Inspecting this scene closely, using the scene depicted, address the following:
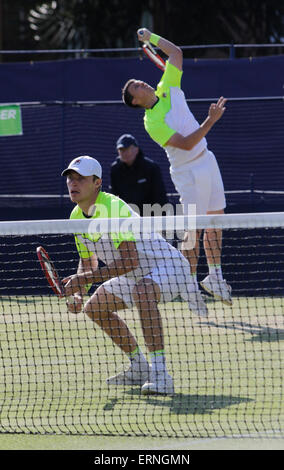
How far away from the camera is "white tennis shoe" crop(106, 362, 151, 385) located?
6633 millimetres

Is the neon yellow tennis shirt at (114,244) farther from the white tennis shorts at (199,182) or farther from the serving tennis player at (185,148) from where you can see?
the white tennis shorts at (199,182)

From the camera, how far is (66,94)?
13094 millimetres

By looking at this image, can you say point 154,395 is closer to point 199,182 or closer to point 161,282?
point 161,282

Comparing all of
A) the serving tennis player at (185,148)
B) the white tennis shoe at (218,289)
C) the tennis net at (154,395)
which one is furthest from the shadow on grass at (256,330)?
the serving tennis player at (185,148)

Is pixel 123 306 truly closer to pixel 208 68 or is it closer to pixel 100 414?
pixel 100 414

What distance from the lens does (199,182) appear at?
8.73 metres

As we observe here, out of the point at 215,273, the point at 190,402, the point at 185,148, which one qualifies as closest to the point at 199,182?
the point at 185,148

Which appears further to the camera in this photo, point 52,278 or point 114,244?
point 52,278

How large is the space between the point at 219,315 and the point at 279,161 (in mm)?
3069

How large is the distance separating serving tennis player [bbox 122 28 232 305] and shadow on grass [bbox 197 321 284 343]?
14.4 inches

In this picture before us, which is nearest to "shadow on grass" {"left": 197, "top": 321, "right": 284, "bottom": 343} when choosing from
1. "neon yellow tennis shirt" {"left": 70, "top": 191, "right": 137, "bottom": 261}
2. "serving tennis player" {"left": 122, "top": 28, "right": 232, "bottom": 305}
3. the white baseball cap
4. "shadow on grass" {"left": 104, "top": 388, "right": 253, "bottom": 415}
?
"serving tennis player" {"left": 122, "top": 28, "right": 232, "bottom": 305}

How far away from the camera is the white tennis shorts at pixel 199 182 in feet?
28.7

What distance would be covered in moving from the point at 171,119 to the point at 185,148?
30 centimetres

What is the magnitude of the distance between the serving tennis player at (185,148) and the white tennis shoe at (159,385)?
2112 mm
